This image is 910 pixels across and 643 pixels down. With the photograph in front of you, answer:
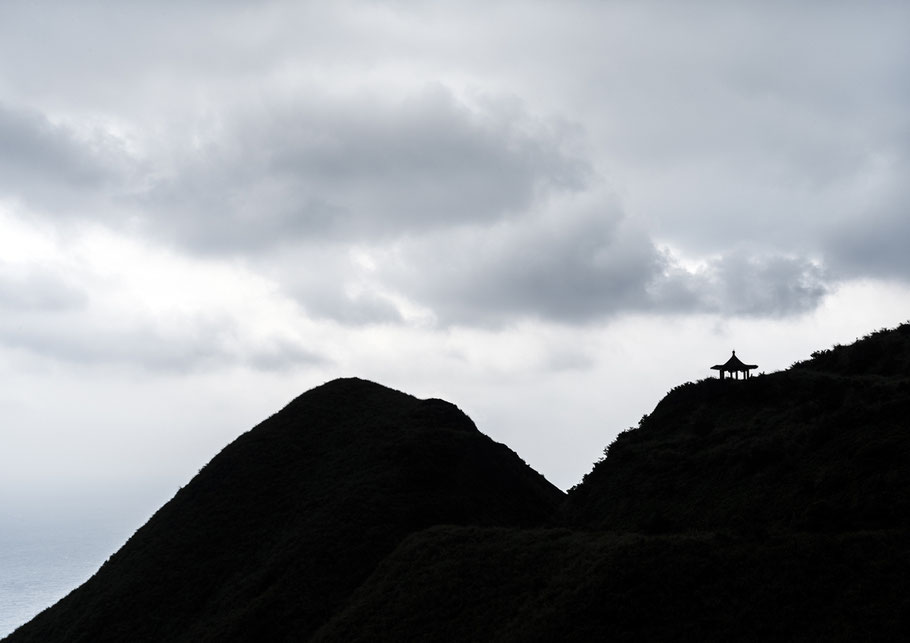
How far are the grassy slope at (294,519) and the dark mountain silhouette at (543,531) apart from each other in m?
0.20

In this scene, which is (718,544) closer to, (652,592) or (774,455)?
(652,592)

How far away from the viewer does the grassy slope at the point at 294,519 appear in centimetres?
5528

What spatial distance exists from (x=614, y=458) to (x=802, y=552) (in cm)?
2596

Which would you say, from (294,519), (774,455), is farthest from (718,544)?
(294,519)

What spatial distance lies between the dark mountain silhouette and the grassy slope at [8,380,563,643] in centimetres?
20

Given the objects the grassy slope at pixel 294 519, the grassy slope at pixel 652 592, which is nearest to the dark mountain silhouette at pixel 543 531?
the grassy slope at pixel 652 592

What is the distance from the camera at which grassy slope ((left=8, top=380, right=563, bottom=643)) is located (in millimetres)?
55281

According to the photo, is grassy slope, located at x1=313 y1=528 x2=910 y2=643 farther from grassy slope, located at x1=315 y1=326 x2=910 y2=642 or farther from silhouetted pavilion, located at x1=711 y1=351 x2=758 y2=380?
silhouetted pavilion, located at x1=711 y1=351 x2=758 y2=380

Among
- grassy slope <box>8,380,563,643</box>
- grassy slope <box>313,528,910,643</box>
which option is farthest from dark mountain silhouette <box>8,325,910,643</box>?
grassy slope <box>8,380,563,643</box>

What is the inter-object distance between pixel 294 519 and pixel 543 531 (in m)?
25.8

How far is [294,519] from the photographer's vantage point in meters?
65.3

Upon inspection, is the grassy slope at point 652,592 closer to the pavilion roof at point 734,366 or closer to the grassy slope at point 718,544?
the grassy slope at point 718,544

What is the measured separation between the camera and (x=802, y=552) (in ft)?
111

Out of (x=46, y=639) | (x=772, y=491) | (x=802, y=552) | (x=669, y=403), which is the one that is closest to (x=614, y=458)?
(x=669, y=403)
